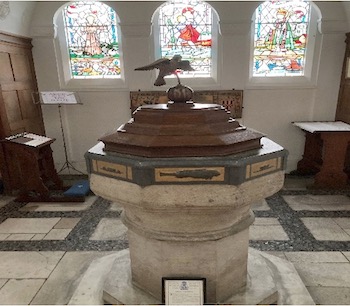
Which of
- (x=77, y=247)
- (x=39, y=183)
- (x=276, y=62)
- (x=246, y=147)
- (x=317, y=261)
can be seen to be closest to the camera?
(x=246, y=147)

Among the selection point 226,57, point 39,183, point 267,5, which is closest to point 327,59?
point 267,5

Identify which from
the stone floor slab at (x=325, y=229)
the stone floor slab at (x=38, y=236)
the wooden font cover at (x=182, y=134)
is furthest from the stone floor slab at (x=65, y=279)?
the stone floor slab at (x=325, y=229)

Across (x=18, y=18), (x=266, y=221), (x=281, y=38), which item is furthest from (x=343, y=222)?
(x=18, y=18)

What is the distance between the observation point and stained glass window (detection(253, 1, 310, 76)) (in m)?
4.67

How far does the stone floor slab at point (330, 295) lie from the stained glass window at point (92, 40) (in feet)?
14.1

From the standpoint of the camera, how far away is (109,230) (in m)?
3.17

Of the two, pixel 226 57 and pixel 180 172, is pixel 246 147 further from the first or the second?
pixel 226 57

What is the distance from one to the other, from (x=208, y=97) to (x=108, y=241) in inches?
114

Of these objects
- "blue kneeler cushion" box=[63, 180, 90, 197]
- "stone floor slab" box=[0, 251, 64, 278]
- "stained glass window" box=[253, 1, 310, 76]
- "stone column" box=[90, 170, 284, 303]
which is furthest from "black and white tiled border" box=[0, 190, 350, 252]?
"stained glass window" box=[253, 1, 310, 76]

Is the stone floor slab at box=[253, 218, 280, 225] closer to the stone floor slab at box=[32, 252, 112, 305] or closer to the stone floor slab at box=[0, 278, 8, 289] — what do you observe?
the stone floor slab at box=[32, 252, 112, 305]

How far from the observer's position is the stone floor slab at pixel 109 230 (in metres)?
3.02

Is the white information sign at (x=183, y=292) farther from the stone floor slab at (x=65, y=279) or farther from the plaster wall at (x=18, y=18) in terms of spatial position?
the plaster wall at (x=18, y=18)

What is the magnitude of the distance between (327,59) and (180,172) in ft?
14.3

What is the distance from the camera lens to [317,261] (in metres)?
2.51
